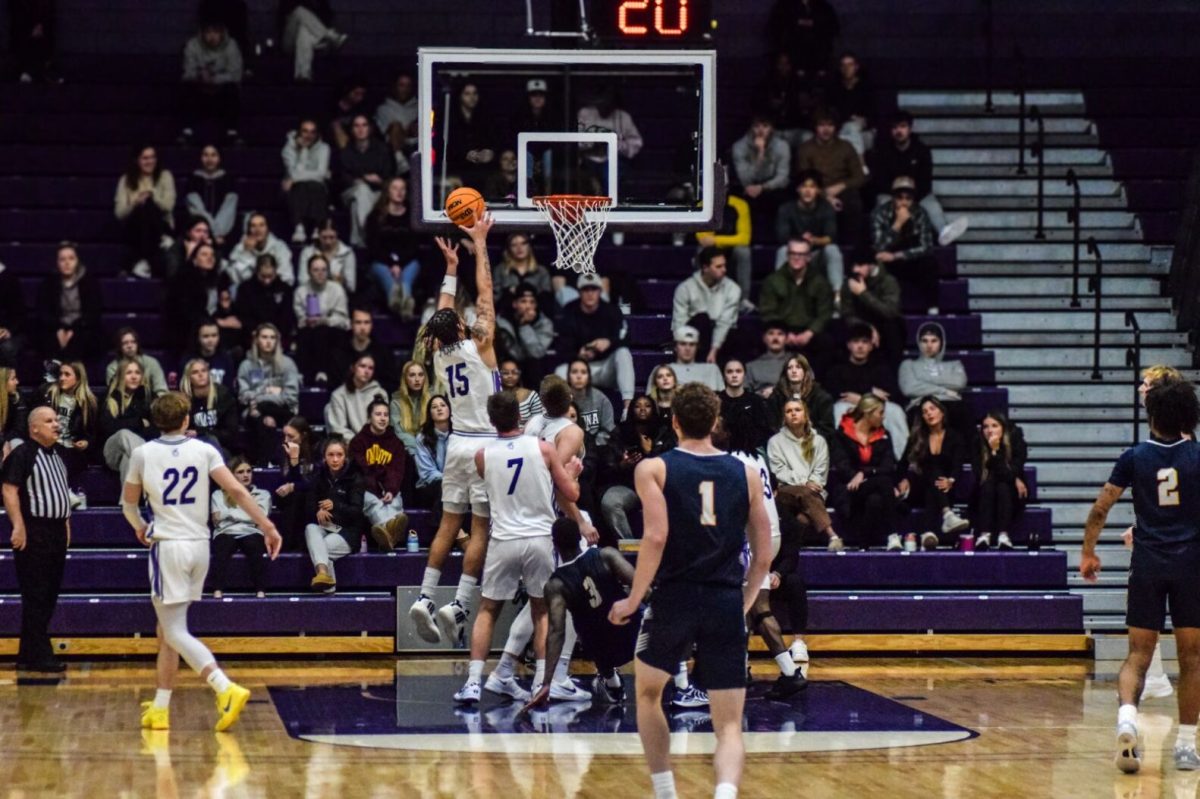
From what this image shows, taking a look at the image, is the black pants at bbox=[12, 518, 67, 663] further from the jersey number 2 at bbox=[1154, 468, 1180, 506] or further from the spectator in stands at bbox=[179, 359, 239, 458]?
the jersey number 2 at bbox=[1154, 468, 1180, 506]

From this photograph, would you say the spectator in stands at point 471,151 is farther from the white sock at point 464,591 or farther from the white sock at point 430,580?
the white sock at point 464,591

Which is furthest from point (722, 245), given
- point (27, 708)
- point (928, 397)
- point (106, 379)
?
point (27, 708)

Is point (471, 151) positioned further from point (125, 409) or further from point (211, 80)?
point (211, 80)

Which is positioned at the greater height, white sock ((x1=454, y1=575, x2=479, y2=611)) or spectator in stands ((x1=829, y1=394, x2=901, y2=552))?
spectator in stands ((x1=829, y1=394, x2=901, y2=552))

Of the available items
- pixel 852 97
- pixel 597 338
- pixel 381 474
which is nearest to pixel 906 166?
pixel 852 97

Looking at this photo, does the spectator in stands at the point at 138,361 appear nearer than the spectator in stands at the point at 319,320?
Yes

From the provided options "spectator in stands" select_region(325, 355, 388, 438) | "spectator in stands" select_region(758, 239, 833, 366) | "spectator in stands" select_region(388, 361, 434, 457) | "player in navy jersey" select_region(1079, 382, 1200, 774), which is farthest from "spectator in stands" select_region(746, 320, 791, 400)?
"player in navy jersey" select_region(1079, 382, 1200, 774)

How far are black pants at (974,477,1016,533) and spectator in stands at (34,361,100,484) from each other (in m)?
7.32

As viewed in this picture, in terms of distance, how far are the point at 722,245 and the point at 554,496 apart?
660 cm

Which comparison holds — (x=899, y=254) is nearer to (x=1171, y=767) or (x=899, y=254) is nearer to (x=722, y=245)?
(x=722, y=245)

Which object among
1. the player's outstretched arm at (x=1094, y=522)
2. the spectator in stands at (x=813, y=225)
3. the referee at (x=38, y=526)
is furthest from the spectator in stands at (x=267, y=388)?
the player's outstretched arm at (x=1094, y=522)

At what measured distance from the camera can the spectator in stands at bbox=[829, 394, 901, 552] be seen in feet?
52.1

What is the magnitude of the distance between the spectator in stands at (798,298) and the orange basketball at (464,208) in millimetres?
5393

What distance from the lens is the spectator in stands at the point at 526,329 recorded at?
663 inches
